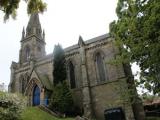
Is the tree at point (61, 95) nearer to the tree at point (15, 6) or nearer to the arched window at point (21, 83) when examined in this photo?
the arched window at point (21, 83)

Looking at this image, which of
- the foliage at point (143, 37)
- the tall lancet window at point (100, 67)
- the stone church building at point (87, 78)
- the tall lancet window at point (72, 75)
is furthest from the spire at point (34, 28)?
the foliage at point (143, 37)

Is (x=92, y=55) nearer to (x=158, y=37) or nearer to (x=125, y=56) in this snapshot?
(x=125, y=56)

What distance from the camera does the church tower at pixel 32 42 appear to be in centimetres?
4441

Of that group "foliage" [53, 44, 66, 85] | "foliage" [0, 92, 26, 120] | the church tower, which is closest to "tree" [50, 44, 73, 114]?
"foliage" [53, 44, 66, 85]

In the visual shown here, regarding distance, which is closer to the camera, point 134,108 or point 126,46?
point 126,46

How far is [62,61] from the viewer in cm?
3328

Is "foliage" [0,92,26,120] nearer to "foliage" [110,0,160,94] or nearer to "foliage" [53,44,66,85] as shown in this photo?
"foliage" [110,0,160,94]

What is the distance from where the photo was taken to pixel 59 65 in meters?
32.8

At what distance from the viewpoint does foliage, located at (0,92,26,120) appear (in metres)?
15.2

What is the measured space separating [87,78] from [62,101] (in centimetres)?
589

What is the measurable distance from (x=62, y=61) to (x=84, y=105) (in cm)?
883

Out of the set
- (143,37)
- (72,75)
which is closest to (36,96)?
(72,75)

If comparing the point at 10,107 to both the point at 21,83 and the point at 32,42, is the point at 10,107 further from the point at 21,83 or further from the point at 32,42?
the point at 32,42

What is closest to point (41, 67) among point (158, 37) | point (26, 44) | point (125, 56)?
point (26, 44)
